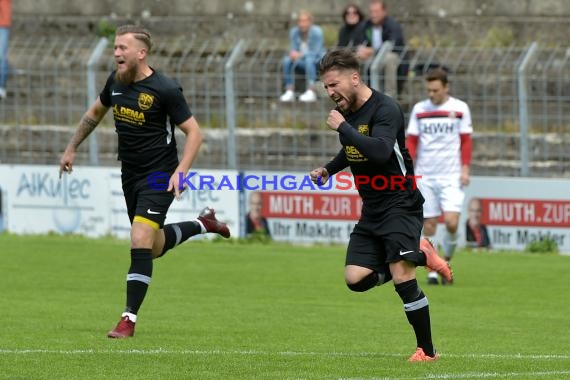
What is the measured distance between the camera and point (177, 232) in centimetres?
1123

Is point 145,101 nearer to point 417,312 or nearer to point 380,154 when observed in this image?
point 380,154

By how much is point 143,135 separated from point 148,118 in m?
0.14

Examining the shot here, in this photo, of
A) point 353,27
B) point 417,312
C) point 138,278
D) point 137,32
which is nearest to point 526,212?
point 353,27

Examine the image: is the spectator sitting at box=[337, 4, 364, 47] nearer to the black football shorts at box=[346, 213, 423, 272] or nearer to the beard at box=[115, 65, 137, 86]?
the beard at box=[115, 65, 137, 86]

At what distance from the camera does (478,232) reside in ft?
59.6

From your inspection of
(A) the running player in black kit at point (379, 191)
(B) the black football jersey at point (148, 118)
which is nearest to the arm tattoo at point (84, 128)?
(B) the black football jersey at point (148, 118)

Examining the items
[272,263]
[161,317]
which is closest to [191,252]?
[272,263]

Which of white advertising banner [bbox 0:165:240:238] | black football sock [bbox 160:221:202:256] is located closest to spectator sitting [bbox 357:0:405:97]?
white advertising banner [bbox 0:165:240:238]

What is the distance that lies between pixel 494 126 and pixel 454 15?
4845 millimetres

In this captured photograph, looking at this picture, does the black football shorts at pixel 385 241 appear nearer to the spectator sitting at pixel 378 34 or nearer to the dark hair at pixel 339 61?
the dark hair at pixel 339 61

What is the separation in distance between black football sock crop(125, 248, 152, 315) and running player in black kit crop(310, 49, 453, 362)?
1.88 meters

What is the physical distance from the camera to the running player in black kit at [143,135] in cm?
1034

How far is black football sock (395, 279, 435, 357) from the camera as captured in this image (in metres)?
8.92

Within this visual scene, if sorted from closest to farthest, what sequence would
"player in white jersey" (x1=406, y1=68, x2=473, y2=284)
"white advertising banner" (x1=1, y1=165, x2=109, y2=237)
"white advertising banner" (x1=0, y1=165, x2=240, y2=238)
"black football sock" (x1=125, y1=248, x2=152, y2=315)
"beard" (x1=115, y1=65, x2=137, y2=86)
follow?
"black football sock" (x1=125, y1=248, x2=152, y2=315) → "beard" (x1=115, y1=65, x2=137, y2=86) → "player in white jersey" (x1=406, y1=68, x2=473, y2=284) → "white advertising banner" (x1=0, y1=165, x2=240, y2=238) → "white advertising banner" (x1=1, y1=165, x2=109, y2=237)
